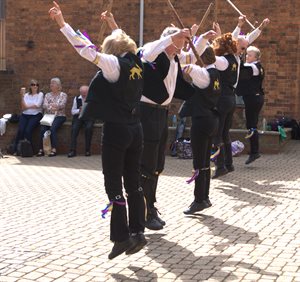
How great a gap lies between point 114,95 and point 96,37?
1035 cm

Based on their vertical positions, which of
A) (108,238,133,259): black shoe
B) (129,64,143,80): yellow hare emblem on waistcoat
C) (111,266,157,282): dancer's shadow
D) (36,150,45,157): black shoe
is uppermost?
(129,64,143,80): yellow hare emblem on waistcoat

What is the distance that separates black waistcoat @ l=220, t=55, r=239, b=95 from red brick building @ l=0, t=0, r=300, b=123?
5646 mm

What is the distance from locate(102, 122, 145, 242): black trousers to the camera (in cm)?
463

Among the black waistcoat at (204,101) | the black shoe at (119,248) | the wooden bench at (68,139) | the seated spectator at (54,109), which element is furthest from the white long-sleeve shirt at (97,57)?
A: the seated spectator at (54,109)

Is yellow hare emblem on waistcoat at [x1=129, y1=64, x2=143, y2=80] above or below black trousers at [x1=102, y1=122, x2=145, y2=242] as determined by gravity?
above

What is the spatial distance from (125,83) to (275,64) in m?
9.54

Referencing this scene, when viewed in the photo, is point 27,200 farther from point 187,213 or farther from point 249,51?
point 249,51

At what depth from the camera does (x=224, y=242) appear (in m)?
5.45

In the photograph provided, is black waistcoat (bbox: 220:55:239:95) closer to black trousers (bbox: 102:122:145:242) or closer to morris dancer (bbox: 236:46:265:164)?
morris dancer (bbox: 236:46:265:164)

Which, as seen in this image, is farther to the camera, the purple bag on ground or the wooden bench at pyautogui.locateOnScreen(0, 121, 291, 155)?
the wooden bench at pyautogui.locateOnScreen(0, 121, 291, 155)

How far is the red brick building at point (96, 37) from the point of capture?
530 inches

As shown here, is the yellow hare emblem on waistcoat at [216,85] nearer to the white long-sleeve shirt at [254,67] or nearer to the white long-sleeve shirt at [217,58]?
the white long-sleeve shirt at [217,58]

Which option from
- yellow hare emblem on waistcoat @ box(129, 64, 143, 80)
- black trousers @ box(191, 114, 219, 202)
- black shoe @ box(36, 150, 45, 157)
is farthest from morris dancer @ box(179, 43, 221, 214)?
black shoe @ box(36, 150, 45, 157)

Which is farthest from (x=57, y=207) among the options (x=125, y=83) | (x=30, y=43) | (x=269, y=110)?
(x=30, y=43)
